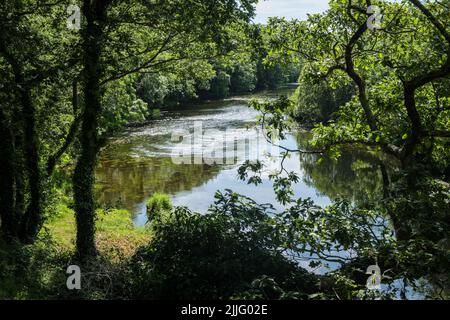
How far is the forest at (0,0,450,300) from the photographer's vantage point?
6.94 m

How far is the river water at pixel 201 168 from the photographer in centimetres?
2464

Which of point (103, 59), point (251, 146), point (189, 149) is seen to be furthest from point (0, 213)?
point (251, 146)

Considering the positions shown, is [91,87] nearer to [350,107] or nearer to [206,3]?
[206,3]

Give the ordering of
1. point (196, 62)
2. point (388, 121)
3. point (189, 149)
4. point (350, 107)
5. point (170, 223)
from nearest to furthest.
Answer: point (170, 223) < point (388, 121) < point (350, 107) < point (196, 62) < point (189, 149)

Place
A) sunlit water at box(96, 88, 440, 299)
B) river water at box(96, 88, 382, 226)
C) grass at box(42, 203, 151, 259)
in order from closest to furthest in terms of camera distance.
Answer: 1. grass at box(42, 203, 151, 259)
2. sunlit water at box(96, 88, 440, 299)
3. river water at box(96, 88, 382, 226)

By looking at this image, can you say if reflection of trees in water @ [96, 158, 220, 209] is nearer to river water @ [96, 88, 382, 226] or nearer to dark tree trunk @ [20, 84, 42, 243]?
river water @ [96, 88, 382, 226]

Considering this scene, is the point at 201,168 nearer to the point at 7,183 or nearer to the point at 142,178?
the point at 142,178

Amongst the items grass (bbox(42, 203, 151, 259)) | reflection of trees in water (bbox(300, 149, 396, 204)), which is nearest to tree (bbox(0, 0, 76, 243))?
grass (bbox(42, 203, 151, 259))

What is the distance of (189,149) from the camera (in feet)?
116

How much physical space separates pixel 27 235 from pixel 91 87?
4.43m

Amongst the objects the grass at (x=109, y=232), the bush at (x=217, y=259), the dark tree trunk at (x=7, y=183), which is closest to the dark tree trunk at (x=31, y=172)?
the dark tree trunk at (x=7, y=183)

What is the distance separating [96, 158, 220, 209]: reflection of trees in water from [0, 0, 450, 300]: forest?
25.5 feet

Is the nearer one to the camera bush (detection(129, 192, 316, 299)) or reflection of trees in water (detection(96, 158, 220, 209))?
bush (detection(129, 192, 316, 299))
